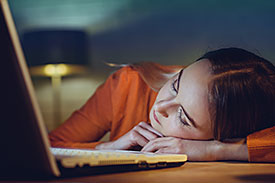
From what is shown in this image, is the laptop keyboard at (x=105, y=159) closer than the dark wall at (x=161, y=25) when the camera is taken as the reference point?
Yes

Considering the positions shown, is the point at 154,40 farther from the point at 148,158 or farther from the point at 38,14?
the point at 148,158

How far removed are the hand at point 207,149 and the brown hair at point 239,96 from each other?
0.03 meters

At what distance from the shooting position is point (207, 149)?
0.90m

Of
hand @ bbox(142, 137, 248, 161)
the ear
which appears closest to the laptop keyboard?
hand @ bbox(142, 137, 248, 161)

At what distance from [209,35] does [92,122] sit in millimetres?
1192

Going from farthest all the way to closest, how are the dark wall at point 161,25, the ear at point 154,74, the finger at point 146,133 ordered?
the dark wall at point 161,25 → the ear at point 154,74 → the finger at point 146,133

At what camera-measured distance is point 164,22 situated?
92.5 inches

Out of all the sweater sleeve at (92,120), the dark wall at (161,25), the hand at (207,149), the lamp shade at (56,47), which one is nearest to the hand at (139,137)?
the hand at (207,149)

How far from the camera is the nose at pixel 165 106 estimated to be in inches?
37.8

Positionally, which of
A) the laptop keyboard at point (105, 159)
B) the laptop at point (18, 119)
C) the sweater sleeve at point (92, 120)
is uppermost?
the laptop at point (18, 119)

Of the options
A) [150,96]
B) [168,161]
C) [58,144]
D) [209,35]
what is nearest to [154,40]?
[209,35]

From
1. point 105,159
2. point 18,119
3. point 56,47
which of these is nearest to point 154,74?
point 105,159

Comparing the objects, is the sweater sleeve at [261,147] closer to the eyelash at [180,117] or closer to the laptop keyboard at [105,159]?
the eyelash at [180,117]

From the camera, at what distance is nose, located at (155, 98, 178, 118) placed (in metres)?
0.96
